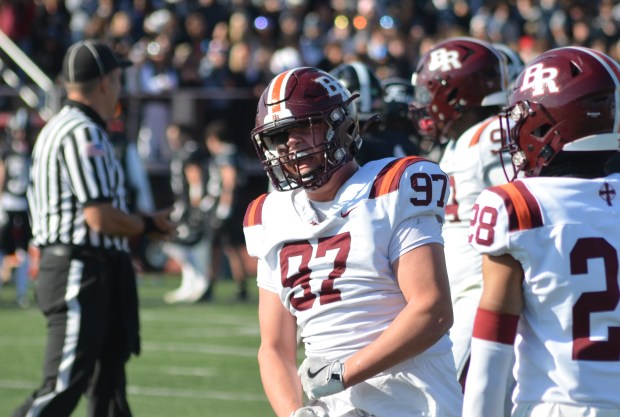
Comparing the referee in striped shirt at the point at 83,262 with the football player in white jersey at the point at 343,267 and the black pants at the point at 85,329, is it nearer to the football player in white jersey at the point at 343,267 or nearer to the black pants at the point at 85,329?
the black pants at the point at 85,329

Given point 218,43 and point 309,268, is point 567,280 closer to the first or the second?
point 309,268

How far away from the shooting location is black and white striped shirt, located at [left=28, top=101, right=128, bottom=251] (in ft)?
18.1

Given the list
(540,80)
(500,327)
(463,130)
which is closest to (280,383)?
(500,327)

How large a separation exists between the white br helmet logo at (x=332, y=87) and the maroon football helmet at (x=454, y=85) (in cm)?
175

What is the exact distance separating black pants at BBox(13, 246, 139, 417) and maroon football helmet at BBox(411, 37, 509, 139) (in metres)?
1.57

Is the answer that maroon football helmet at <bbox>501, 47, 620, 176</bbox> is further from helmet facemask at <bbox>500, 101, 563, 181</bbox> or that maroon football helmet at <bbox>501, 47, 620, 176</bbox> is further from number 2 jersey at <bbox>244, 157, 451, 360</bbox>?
number 2 jersey at <bbox>244, 157, 451, 360</bbox>

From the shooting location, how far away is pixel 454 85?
5.20 meters

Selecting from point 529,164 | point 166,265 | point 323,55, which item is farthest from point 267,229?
point 323,55

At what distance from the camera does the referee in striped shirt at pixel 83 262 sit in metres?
5.35

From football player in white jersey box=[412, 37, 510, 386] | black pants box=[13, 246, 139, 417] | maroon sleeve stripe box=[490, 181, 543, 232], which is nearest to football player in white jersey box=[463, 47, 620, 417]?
maroon sleeve stripe box=[490, 181, 543, 232]

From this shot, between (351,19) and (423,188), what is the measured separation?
1577cm

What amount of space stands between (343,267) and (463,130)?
2108mm

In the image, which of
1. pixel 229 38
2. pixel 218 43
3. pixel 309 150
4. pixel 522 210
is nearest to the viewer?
pixel 522 210

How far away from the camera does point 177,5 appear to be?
18.4m
